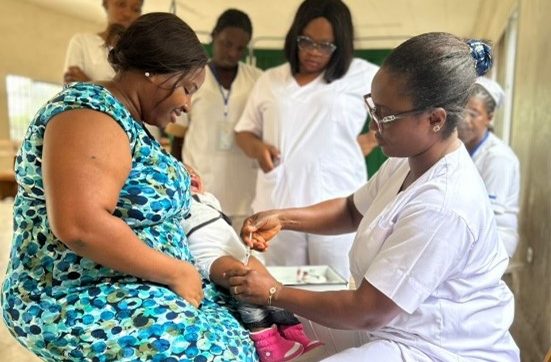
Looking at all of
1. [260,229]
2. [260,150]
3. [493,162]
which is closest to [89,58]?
[260,150]

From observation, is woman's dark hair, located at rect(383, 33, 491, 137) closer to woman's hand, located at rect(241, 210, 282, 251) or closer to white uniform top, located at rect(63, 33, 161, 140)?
woman's hand, located at rect(241, 210, 282, 251)

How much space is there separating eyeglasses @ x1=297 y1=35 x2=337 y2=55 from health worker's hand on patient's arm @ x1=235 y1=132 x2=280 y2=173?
0.41 m

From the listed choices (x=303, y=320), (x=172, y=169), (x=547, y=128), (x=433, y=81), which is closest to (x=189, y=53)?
(x=172, y=169)

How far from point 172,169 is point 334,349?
25.1 inches

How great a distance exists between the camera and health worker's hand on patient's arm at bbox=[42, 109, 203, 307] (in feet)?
2.72

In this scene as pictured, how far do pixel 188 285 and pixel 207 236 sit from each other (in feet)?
0.86

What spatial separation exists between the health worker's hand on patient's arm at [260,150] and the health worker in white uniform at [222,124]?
0.15 m

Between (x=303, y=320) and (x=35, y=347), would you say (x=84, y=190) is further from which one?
(x=303, y=320)

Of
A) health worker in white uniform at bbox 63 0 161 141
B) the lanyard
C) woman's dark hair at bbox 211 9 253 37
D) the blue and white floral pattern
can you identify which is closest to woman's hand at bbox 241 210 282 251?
the blue and white floral pattern

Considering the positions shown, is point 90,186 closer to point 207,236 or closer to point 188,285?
point 188,285

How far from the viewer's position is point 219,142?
2.32 m

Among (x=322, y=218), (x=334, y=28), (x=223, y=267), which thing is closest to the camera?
(x=223, y=267)

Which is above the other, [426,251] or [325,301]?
[426,251]

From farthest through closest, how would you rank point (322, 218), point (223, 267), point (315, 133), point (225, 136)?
point (225, 136)
point (315, 133)
point (322, 218)
point (223, 267)
